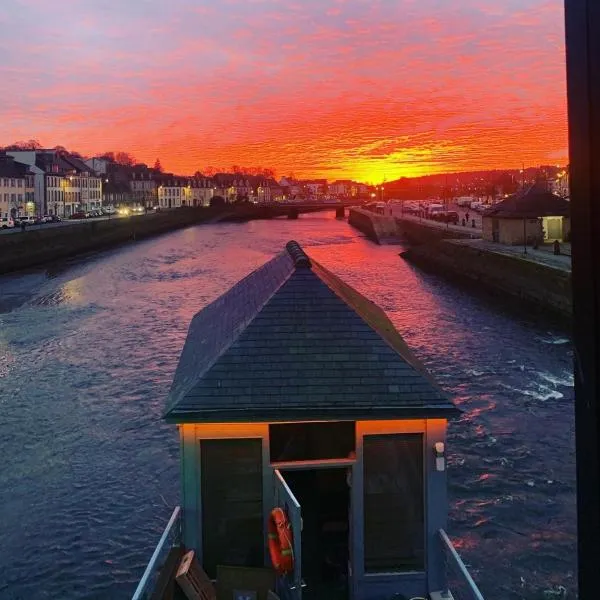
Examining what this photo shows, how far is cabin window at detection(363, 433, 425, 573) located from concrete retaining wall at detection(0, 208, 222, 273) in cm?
4624

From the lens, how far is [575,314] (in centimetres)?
136

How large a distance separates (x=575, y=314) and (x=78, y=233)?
68414 millimetres

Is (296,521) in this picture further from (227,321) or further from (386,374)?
(227,321)

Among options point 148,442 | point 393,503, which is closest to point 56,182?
point 148,442

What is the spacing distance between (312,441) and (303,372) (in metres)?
0.66

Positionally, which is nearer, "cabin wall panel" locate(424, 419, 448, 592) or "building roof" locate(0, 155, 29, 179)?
"cabin wall panel" locate(424, 419, 448, 592)

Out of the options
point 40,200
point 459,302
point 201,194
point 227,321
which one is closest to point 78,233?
point 40,200

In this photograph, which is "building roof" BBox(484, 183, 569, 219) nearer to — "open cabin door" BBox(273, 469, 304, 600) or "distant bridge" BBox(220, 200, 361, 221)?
"open cabin door" BBox(273, 469, 304, 600)

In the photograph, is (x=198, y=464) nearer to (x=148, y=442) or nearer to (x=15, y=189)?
(x=148, y=442)

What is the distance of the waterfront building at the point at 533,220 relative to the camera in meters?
41.9

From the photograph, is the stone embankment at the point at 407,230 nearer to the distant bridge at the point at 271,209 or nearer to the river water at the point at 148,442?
the river water at the point at 148,442

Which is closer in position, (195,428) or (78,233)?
(195,428)

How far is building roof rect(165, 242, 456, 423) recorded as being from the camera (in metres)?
6.36

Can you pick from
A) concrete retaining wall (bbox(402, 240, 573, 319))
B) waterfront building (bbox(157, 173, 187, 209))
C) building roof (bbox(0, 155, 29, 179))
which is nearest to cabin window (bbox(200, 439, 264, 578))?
concrete retaining wall (bbox(402, 240, 573, 319))
